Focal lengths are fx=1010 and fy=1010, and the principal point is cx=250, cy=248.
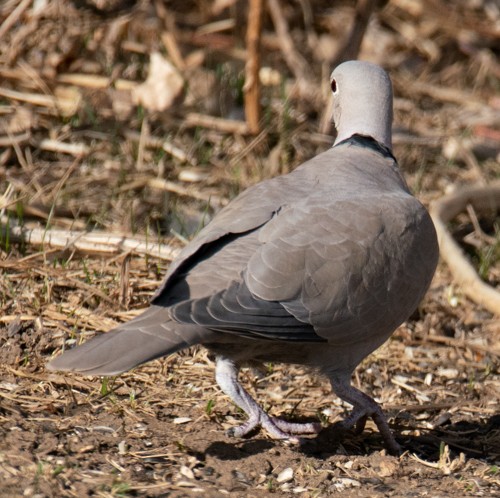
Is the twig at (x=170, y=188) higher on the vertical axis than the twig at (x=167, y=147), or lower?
lower

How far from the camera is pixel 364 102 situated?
4.37 m

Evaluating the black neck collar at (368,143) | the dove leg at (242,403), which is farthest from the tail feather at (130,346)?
the black neck collar at (368,143)

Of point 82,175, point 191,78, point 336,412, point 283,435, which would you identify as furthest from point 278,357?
point 191,78

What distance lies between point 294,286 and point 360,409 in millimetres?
641

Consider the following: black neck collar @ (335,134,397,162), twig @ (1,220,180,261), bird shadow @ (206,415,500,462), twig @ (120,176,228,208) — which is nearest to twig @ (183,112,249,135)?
twig @ (120,176,228,208)

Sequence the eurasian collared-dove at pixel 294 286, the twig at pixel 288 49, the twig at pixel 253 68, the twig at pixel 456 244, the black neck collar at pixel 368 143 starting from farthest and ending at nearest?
1. the twig at pixel 288 49
2. the twig at pixel 253 68
3. the twig at pixel 456 244
4. the black neck collar at pixel 368 143
5. the eurasian collared-dove at pixel 294 286

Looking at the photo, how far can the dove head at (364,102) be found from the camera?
436cm

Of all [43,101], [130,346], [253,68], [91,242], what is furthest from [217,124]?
[130,346]

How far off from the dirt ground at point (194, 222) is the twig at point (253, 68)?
10 cm

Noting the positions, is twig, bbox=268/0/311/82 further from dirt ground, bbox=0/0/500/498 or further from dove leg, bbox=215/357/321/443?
dove leg, bbox=215/357/321/443

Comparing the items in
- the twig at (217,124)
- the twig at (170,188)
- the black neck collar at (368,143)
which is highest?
the black neck collar at (368,143)

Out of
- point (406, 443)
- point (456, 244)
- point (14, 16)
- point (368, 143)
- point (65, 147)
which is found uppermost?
point (14, 16)

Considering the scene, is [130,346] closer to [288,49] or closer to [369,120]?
[369,120]

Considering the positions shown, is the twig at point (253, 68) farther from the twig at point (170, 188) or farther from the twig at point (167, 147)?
the twig at point (170, 188)
